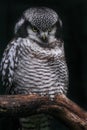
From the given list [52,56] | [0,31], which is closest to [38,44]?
[52,56]

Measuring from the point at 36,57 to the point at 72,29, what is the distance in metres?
1.73

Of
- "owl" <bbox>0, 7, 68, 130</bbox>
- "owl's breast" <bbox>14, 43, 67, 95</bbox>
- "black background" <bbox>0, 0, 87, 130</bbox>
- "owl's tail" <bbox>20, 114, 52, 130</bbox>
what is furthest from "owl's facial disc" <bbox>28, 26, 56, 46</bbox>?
"black background" <bbox>0, 0, 87, 130</bbox>

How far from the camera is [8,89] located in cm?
530

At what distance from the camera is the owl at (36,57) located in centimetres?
514

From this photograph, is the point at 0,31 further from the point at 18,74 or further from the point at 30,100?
the point at 30,100

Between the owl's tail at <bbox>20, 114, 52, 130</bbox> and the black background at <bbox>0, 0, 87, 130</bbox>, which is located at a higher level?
the black background at <bbox>0, 0, 87, 130</bbox>

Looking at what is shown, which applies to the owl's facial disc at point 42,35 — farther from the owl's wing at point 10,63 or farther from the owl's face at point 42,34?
the owl's wing at point 10,63

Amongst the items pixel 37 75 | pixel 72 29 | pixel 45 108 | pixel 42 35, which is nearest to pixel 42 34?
pixel 42 35

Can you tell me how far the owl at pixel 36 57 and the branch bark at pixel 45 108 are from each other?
0.56 metres

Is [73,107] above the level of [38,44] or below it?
below

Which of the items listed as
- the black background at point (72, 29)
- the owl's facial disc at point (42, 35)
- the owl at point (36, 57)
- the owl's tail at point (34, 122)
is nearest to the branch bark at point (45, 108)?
the owl at point (36, 57)

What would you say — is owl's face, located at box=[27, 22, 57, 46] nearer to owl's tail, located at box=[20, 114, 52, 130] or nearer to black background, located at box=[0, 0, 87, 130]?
owl's tail, located at box=[20, 114, 52, 130]

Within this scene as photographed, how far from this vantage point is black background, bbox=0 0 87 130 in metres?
6.57

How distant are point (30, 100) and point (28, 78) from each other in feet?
2.13
